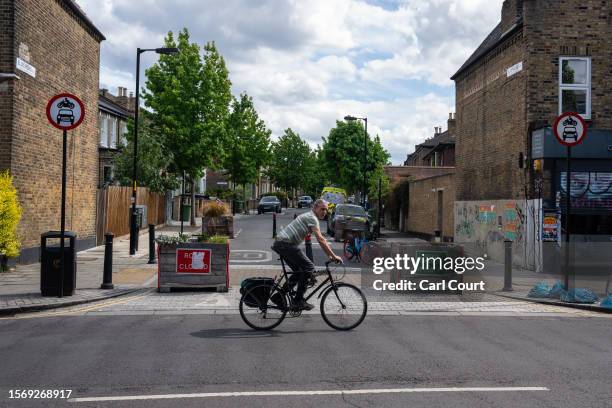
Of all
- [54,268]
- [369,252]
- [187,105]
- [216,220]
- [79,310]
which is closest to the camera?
[79,310]

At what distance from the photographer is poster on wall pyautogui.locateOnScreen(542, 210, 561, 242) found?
18.1m

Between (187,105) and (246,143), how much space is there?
2279 centimetres

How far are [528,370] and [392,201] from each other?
3404 cm

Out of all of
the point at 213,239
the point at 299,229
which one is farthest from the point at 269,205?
the point at 299,229

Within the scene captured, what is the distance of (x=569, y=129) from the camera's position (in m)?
13.1

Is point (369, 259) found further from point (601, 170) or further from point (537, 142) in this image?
point (601, 170)

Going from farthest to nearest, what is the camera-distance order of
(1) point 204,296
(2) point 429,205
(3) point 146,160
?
(3) point 146,160 < (2) point 429,205 < (1) point 204,296

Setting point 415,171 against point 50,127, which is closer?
point 50,127

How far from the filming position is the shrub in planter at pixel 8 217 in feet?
48.1

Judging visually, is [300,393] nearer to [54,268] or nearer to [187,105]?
[54,268]

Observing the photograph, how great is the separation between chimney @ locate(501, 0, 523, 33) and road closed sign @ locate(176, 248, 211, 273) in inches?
531

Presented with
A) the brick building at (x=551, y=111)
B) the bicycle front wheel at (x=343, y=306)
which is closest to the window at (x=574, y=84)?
the brick building at (x=551, y=111)

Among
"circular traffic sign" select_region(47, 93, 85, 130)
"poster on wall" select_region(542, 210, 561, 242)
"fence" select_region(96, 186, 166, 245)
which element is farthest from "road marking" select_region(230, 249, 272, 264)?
"circular traffic sign" select_region(47, 93, 85, 130)

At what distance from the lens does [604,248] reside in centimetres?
1809
